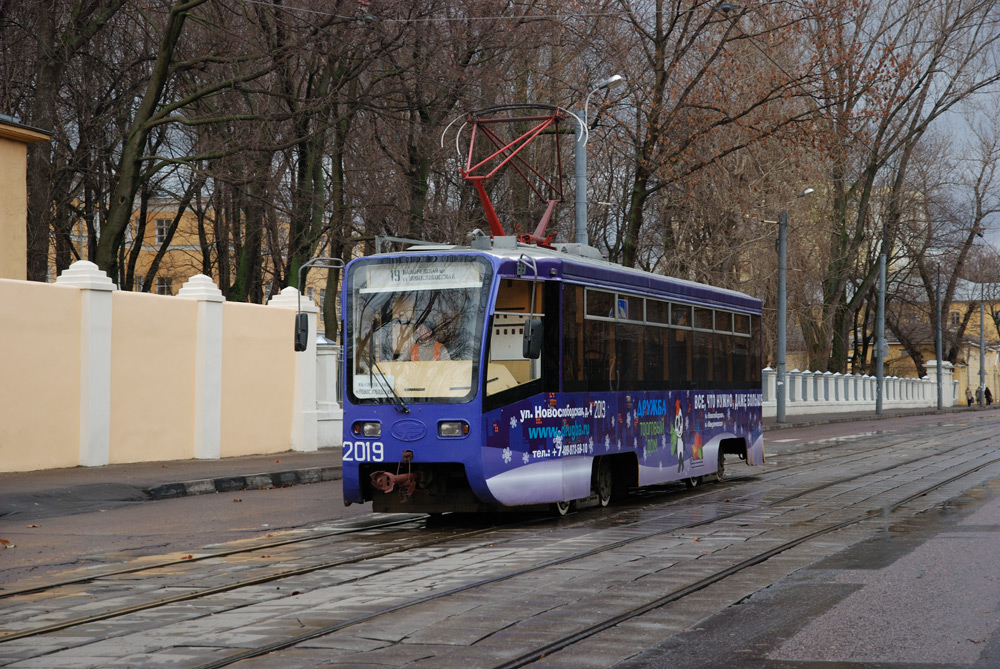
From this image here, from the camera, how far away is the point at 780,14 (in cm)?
3275

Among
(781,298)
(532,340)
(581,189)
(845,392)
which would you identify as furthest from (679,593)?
(845,392)

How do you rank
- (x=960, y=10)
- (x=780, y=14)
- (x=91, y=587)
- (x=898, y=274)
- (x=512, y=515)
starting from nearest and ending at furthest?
(x=91, y=587), (x=512, y=515), (x=780, y=14), (x=960, y=10), (x=898, y=274)

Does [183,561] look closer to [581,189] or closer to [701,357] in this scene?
[701,357]

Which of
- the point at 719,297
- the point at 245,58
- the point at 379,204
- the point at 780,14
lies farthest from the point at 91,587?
the point at 780,14

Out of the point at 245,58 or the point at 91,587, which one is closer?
the point at 91,587

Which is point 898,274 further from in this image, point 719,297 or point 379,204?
point 719,297

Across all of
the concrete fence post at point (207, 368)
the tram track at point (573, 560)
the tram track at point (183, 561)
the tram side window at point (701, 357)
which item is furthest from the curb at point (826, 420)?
the tram track at point (183, 561)

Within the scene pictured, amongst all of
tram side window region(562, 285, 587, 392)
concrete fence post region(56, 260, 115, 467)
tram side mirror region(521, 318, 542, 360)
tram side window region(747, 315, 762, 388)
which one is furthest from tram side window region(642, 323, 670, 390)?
concrete fence post region(56, 260, 115, 467)

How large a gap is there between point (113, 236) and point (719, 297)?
14094mm

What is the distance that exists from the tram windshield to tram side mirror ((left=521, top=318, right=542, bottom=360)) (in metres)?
0.62

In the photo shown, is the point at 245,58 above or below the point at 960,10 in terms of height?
below

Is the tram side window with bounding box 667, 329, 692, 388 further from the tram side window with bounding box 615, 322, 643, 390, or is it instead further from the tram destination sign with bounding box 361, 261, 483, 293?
the tram destination sign with bounding box 361, 261, 483, 293

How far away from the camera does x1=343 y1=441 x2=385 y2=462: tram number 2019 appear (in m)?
12.5

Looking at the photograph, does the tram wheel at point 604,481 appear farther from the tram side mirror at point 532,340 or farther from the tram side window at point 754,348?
the tram side window at point 754,348
